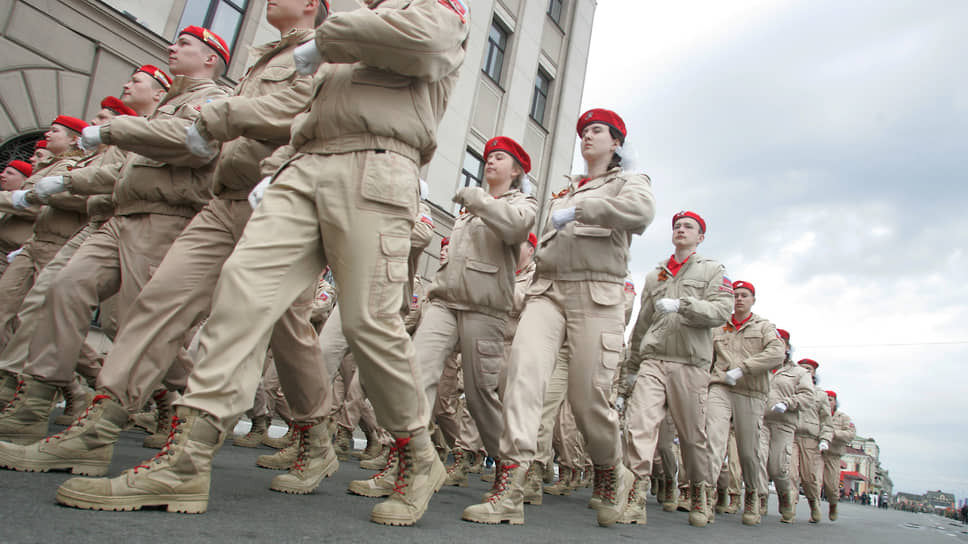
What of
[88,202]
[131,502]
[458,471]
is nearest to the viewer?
[131,502]

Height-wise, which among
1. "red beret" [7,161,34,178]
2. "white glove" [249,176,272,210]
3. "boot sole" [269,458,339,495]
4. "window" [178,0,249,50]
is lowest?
"boot sole" [269,458,339,495]

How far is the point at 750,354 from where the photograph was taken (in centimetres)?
679

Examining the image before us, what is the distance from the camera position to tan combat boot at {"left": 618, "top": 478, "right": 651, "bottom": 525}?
13.7 feet

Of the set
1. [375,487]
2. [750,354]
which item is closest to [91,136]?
[375,487]

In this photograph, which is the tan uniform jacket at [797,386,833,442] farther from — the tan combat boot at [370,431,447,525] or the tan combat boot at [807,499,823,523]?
the tan combat boot at [370,431,447,525]

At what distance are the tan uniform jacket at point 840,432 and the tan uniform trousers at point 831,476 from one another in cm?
16

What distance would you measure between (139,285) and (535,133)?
57.3 ft

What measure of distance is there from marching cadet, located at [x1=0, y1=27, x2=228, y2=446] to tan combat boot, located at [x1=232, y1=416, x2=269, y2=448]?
7.66 feet

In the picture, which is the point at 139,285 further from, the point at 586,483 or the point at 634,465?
the point at 586,483

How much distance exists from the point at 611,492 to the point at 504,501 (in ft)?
3.27

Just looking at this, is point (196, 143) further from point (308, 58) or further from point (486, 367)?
point (486, 367)

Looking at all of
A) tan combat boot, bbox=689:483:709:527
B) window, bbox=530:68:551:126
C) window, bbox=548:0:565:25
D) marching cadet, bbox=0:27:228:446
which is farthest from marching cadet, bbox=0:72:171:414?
window, bbox=548:0:565:25

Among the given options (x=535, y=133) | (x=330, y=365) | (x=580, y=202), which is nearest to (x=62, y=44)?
(x=330, y=365)

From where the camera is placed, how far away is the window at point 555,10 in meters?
20.4
